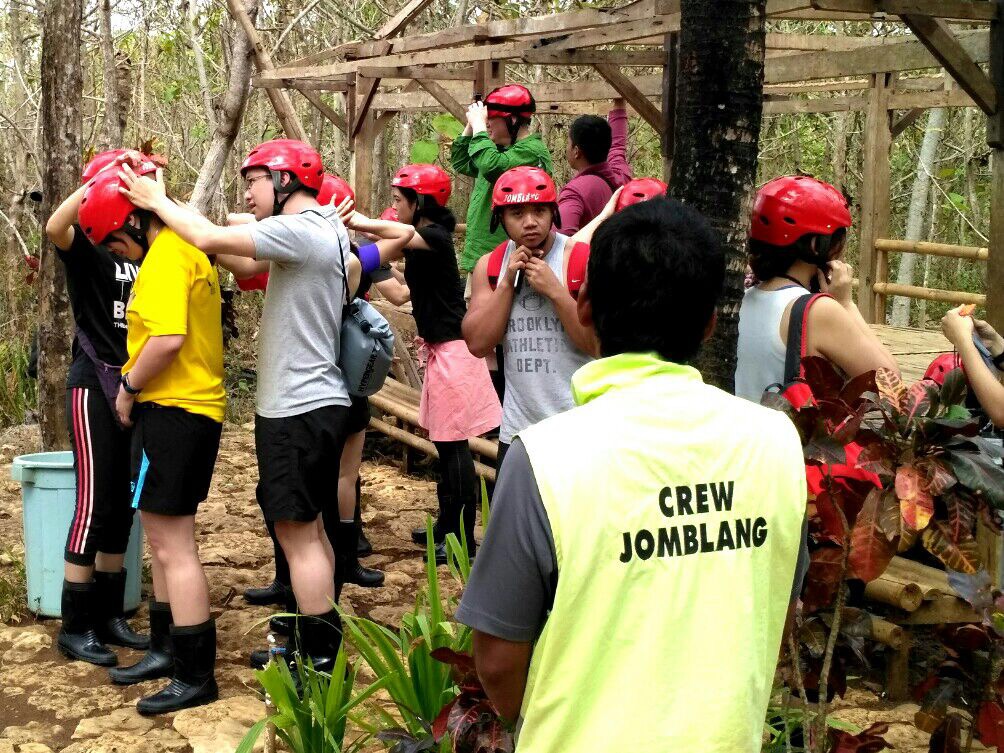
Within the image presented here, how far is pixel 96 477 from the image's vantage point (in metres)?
4.70

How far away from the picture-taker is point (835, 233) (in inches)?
129

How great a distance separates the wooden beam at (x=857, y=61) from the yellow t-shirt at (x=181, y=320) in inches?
191

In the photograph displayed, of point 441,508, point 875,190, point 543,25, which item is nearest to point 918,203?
point 875,190

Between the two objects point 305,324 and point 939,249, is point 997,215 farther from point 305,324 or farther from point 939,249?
point 939,249

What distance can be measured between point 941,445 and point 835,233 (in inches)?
A: 33.7

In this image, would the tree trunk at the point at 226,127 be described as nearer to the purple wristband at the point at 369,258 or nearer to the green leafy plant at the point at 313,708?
the purple wristband at the point at 369,258

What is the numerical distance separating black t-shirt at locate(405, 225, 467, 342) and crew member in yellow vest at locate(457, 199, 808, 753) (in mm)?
3998

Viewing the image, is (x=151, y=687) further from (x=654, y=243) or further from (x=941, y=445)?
(x=654, y=243)

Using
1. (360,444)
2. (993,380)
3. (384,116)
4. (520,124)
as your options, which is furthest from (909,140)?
(993,380)

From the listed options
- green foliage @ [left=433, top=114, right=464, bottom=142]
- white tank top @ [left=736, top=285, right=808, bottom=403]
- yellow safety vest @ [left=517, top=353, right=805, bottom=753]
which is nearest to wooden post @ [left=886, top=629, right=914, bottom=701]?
white tank top @ [left=736, top=285, right=808, bottom=403]

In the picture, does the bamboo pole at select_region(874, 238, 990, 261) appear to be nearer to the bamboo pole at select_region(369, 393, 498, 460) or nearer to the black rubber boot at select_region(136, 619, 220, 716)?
the bamboo pole at select_region(369, 393, 498, 460)

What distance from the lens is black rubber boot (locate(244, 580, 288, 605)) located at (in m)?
5.43

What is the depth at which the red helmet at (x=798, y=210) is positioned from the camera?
10.6 ft

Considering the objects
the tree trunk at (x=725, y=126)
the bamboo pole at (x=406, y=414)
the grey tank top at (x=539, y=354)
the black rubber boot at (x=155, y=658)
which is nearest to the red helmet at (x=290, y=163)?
the grey tank top at (x=539, y=354)
